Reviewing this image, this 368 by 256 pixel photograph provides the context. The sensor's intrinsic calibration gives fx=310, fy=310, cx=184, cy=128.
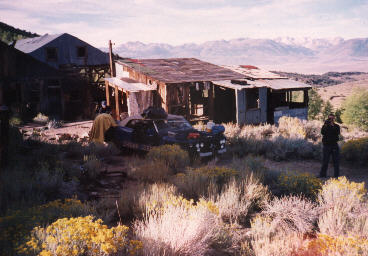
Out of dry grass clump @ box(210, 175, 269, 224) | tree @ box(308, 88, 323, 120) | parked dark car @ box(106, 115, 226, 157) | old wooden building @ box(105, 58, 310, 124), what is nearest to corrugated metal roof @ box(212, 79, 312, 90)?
old wooden building @ box(105, 58, 310, 124)

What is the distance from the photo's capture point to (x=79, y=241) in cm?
352

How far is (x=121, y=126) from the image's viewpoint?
11.6m

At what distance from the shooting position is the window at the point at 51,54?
1022 inches

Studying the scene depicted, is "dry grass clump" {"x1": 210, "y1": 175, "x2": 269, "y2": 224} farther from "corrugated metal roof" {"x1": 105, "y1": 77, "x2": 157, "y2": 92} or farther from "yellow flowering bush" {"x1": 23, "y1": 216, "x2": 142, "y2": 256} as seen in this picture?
"corrugated metal roof" {"x1": 105, "y1": 77, "x2": 157, "y2": 92}

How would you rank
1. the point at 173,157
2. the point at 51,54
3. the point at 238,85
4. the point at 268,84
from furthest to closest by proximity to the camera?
the point at 51,54, the point at 268,84, the point at 238,85, the point at 173,157

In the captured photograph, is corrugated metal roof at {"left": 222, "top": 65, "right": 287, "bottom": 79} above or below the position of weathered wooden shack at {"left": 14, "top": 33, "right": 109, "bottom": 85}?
below

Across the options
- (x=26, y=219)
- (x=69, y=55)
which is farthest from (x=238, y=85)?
(x=69, y=55)

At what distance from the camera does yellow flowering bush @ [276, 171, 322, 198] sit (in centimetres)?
659

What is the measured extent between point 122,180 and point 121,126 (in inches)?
151

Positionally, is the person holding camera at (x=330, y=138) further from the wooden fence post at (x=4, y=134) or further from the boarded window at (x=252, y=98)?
the boarded window at (x=252, y=98)

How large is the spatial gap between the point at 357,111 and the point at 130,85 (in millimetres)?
34315

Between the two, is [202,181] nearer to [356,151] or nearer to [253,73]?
[356,151]

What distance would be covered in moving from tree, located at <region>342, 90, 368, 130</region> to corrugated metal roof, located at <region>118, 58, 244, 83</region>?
88.6 ft

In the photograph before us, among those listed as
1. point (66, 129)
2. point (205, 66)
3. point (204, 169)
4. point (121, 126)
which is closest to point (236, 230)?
point (204, 169)
